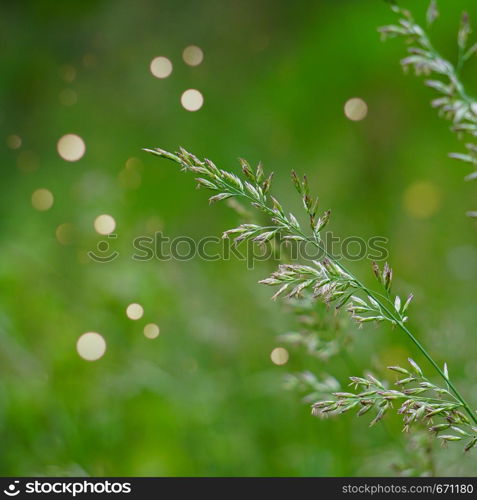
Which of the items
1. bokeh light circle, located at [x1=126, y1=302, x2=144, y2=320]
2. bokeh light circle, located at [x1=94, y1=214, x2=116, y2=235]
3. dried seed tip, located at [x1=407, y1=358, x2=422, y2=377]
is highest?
bokeh light circle, located at [x1=94, y1=214, x2=116, y2=235]

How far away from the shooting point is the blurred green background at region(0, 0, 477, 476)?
1.21 m

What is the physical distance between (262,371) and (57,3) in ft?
6.90

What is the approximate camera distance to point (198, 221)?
2244 mm

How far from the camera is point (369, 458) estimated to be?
40.9 inches

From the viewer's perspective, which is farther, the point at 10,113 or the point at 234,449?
the point at 10,113

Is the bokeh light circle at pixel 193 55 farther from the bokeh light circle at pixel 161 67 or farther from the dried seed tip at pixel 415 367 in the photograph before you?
the dried seed tip at pixel 415 367

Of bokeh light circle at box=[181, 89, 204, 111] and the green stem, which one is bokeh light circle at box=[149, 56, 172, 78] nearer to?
bokeh light circle at box=[181, 89, 204, 111]

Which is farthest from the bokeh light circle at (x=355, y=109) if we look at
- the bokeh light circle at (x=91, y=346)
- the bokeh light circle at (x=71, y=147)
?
the bokeh light circle at (x=91, y=346)

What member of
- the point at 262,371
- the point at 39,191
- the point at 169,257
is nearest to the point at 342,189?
the point at 169,257

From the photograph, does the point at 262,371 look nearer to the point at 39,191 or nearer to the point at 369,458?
the point at 369,458

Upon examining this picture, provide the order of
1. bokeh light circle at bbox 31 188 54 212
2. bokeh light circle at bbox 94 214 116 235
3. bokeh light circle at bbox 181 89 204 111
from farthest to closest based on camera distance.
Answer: bokeh light circle at bbox 181 89 204 111 → bokeh light circle at bbox 31 188 54 212 → bokeh light circle at bbox 94 214 116 235

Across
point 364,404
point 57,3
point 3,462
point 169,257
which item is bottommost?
point 3,462

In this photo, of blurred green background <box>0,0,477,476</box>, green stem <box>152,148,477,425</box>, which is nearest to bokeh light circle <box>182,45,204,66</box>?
blurred green background <box>0,0,477,476</box>

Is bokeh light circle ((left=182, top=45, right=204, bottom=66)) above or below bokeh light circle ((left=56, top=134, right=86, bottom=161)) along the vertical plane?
above
